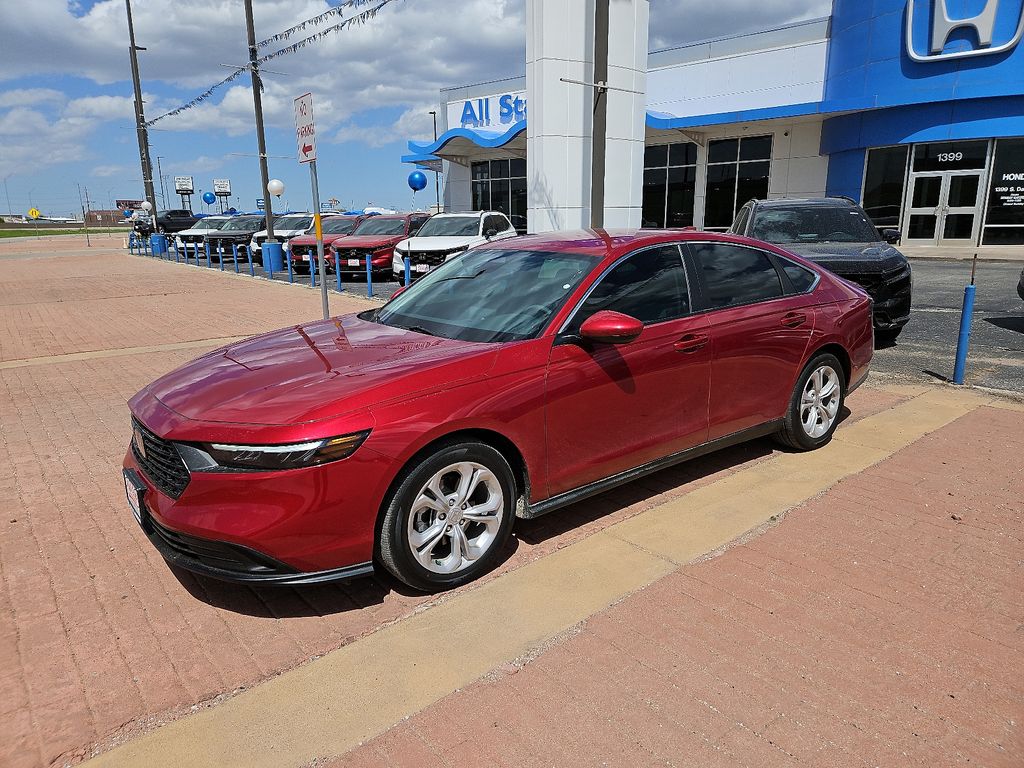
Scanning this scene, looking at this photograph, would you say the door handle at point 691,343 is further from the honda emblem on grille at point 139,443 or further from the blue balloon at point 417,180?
the blue balloon at point 417,180

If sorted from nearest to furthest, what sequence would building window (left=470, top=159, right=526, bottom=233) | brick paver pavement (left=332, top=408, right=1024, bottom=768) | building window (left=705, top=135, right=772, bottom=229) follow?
brick paver pavement (left=332, top=408, right=1024, bottom=768), building window (left=705, top=135, right=772, bottom=229), building window (left=470, top=159, right=526, bottom=233)

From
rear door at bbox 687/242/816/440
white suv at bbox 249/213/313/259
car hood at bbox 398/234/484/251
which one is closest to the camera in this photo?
rear door at bbox 687/242/816/440

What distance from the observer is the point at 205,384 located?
346 centimetres

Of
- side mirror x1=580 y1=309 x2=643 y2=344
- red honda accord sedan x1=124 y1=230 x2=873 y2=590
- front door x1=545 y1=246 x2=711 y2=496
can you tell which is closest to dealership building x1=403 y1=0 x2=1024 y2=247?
red honda accord sedan x1=124 y1=230 x2=873 y2=590

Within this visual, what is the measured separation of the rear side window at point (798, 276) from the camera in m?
5.06

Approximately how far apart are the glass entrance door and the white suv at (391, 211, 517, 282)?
15.5 metres

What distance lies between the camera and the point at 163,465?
3176 millimetres

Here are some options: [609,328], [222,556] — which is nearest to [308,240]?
[609,328]

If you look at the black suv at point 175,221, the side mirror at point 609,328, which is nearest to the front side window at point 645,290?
the side mirror at point 609,328

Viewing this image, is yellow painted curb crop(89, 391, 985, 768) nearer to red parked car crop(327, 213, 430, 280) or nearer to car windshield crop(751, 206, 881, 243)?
car windshield crop(751, 206, 881, 243)

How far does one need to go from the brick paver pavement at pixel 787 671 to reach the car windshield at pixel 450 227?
13.5m

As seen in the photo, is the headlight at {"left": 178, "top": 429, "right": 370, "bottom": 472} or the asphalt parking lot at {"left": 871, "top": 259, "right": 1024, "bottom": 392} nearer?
the headlight at {"left": 178, "top": 429, "right": 370, "bottom": 472}

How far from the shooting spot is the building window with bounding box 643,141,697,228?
29719mm

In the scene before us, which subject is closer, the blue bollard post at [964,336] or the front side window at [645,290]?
the front side window at [645,290]
